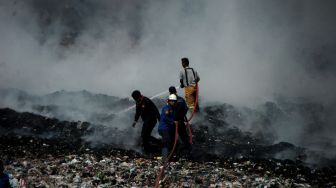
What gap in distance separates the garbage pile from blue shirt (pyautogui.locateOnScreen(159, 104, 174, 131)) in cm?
90

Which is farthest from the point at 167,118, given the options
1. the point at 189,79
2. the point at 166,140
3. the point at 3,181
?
the point at 3,181

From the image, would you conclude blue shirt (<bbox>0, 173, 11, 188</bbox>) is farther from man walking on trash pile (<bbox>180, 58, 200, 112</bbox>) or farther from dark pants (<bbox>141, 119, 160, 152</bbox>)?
man walking on trash pile (<bbox>180, 58, 200, 112</bbox>)

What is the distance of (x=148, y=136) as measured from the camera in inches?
380

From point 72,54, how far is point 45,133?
14501 mm

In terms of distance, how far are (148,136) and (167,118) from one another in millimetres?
1125

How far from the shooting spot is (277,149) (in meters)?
11.2

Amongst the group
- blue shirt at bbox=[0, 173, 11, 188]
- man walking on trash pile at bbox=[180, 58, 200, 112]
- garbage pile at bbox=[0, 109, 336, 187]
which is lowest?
blue shirt at bbox=[0, 173, 11, 188]

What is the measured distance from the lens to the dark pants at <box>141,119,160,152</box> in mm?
9430

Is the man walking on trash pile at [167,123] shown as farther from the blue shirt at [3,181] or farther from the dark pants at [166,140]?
the blue shirt at [3,181]

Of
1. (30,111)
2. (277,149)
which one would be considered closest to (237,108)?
(277,149)

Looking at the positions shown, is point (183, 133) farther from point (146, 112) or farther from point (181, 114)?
point (146, 112)

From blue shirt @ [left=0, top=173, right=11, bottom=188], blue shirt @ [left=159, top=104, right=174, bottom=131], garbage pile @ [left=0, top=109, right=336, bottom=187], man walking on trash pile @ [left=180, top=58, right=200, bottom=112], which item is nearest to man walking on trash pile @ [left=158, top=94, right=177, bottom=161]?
blue shirt @ [left=159, top=104, right=174, bottom=131]

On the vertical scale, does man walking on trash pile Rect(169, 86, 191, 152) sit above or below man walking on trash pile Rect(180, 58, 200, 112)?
below

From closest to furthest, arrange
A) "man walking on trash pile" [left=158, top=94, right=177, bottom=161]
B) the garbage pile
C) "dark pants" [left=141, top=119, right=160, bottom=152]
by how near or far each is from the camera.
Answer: the garbage pile < "man walking on trash pile" [left=158, top=94, right=177, bottom=161] < "dark pants" [left=141, top=119, right=160, bottom=152]
